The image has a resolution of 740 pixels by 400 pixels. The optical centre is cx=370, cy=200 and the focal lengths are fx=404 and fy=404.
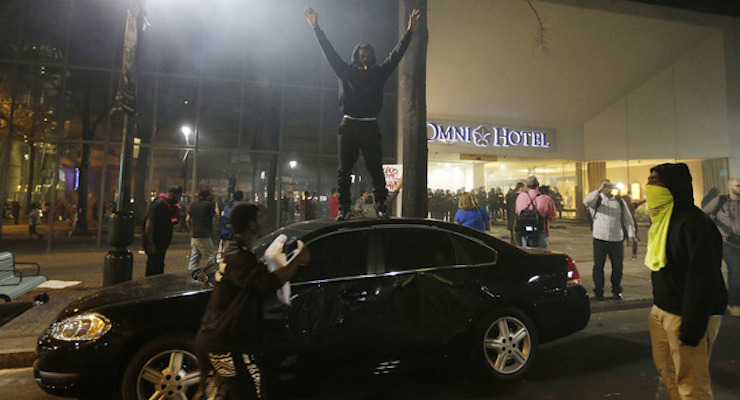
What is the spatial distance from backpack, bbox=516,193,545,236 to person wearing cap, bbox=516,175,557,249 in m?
0.03

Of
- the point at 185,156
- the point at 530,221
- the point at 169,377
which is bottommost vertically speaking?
the point at 169,377

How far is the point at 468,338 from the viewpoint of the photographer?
3533mm

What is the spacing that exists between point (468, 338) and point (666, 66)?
17836 millimetres

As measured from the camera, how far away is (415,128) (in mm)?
6184

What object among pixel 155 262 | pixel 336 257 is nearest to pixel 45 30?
pixel 155 262

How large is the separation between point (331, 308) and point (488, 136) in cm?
1362

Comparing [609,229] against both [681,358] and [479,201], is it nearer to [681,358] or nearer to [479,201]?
[681,358]

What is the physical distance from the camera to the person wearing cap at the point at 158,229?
5.95 meters

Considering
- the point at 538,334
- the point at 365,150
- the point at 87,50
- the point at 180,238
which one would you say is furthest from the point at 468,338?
the point at 87,50

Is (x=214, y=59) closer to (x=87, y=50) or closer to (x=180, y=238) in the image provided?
(x=87, y=50)

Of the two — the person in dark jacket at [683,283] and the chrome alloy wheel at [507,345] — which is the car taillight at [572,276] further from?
the person in dark jacket at [683,283]

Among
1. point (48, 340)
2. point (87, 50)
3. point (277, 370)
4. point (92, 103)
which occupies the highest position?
point (87, 50)

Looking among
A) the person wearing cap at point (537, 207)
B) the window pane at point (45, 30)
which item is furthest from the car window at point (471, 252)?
the window pane at point (45, 30)

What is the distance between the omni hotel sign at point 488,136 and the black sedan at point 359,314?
11.1 metres
